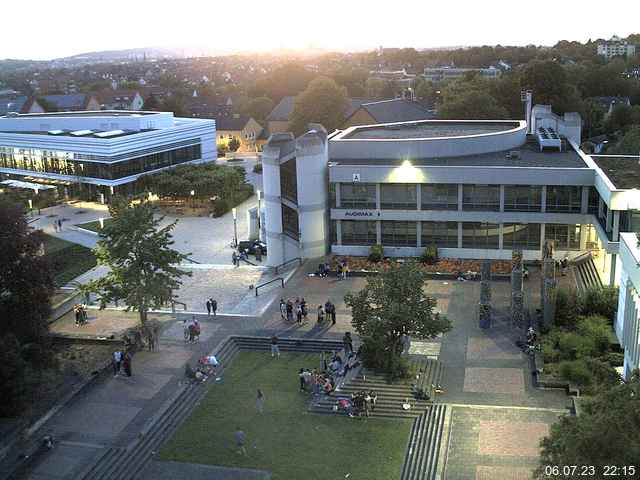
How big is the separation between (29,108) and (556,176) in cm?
11617

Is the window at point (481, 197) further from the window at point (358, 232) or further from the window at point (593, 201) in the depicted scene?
the window at point (358, 232)

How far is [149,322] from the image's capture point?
36438mm

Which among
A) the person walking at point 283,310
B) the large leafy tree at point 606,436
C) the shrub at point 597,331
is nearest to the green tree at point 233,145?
the person walking at point 283,310

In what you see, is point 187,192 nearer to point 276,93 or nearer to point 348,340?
point 348,340

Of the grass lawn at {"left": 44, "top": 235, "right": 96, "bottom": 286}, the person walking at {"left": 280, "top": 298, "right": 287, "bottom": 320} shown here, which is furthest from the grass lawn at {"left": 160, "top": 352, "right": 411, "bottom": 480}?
the grass lawn at {"left": 44, "top": 235, "right": 96, "bottom": 286}

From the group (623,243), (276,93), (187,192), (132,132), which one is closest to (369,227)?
(623,243)

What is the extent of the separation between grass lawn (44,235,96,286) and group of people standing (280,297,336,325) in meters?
17.1

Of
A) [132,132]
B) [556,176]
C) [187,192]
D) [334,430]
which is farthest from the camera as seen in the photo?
[132,132]

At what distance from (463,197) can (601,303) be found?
13.0m

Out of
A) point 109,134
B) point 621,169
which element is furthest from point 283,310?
point 109,134

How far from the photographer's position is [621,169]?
142ft

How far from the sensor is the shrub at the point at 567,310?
34156mm

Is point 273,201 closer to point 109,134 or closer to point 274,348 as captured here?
point 274,348

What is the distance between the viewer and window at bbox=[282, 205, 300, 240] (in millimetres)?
46375
